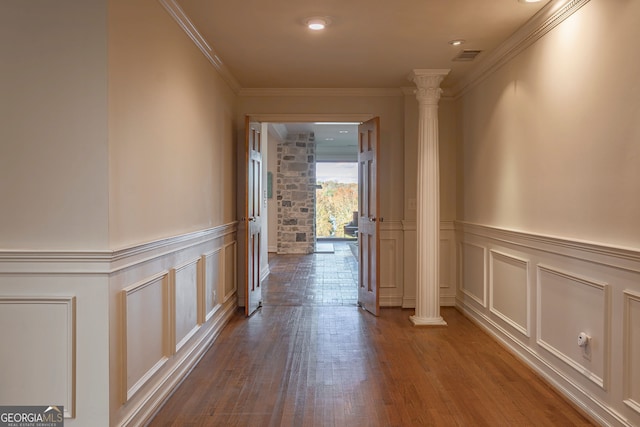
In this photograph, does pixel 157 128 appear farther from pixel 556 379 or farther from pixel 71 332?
pixel 556 379

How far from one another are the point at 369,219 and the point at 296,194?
566 cm

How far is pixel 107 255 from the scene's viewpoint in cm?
214

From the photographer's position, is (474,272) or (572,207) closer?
(572,207)

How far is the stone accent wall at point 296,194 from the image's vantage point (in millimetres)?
10719

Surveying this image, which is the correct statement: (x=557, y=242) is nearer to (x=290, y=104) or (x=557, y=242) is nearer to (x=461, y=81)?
(x=461, y=81)

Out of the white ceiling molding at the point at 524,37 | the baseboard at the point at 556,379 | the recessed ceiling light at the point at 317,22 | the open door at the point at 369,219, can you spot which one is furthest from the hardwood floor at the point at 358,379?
the recessed ceiling light at the point at 317,22

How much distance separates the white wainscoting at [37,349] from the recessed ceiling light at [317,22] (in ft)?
7.80

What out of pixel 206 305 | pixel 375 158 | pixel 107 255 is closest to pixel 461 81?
pixel 375 158

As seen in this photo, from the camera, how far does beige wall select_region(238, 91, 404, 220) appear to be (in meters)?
5.42

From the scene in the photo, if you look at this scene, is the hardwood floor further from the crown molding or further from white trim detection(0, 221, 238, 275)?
the crown molding

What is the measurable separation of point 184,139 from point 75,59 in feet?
4.03

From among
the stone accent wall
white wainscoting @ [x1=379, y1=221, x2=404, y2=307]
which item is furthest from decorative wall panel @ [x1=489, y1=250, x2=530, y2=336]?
the stone accent wall

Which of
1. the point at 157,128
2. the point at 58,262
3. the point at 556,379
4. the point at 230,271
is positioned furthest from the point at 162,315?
the point at 556,379

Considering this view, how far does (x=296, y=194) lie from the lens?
10.8 metres
